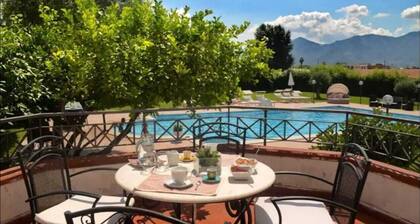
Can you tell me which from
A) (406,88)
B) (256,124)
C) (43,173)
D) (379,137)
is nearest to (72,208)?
(43,173)

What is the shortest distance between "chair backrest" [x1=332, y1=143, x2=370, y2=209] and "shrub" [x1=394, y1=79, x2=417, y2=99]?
22193 mm

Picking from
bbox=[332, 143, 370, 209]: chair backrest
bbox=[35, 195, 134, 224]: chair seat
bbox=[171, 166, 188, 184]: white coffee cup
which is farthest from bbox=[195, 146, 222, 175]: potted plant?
bbox=[332, 143, 370, 209]: chair backrest

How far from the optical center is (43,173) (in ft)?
8.23

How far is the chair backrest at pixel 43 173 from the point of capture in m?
2.35

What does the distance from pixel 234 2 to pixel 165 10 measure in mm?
8236

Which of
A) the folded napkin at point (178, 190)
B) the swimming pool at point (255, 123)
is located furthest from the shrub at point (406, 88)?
the folded napkin at point (178, 190)

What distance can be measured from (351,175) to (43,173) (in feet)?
7.03

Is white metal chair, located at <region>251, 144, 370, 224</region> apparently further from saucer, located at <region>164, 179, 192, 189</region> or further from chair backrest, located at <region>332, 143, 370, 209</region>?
saucer, located at <region>164, 179, 192, 189</region>

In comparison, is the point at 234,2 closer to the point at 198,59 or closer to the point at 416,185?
the point at 198,59

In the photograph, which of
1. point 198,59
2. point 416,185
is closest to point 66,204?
point 198,59

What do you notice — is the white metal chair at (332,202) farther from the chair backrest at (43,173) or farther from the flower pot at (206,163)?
the chair backrest at (43,173)

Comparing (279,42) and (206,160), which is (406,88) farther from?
(206,160)

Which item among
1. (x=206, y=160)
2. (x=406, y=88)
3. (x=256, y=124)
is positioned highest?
(x=206, y=160)

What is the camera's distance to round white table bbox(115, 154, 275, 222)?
76.1 inches
